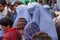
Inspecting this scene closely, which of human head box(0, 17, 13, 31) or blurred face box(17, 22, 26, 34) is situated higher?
human head box(0, 17, 13, 31)

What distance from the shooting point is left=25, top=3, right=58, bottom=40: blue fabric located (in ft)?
14.8

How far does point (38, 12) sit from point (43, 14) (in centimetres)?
10

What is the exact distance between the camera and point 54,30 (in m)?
4.53

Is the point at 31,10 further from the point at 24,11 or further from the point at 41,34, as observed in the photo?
the point at 41,34

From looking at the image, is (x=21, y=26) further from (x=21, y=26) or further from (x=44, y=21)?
(x=44, y=21)

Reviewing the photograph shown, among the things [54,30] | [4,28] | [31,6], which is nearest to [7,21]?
[4,28]

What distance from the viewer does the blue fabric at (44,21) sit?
178 inches

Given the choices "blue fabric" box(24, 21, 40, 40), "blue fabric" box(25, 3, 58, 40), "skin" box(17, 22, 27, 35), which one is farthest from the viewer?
"skin" box(17, 22, 27, 35)

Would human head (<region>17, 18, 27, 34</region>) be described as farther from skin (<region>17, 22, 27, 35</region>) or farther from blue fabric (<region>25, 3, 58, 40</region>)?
blue fabric (<region>25, 3, 58, 40</region>)

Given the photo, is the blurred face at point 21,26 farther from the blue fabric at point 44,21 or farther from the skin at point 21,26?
the blue fabric at point 44,21

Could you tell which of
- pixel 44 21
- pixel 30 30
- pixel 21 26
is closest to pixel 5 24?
pixel 21 26

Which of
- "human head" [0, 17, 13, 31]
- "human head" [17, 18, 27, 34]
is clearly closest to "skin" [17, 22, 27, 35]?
"human head" [17, 18, 27, 34]

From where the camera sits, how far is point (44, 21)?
4.62 metres

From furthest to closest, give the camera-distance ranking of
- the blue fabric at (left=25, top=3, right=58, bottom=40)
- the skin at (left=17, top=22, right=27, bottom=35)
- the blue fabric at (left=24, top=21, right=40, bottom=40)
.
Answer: the skin at (left=17, top=22, right=27, bottom=35) → the blue fabric at (left=25, top=3, right=58, bottom=40) → the blue fabric at (left=24, top=21, right=40, bottom=40)
